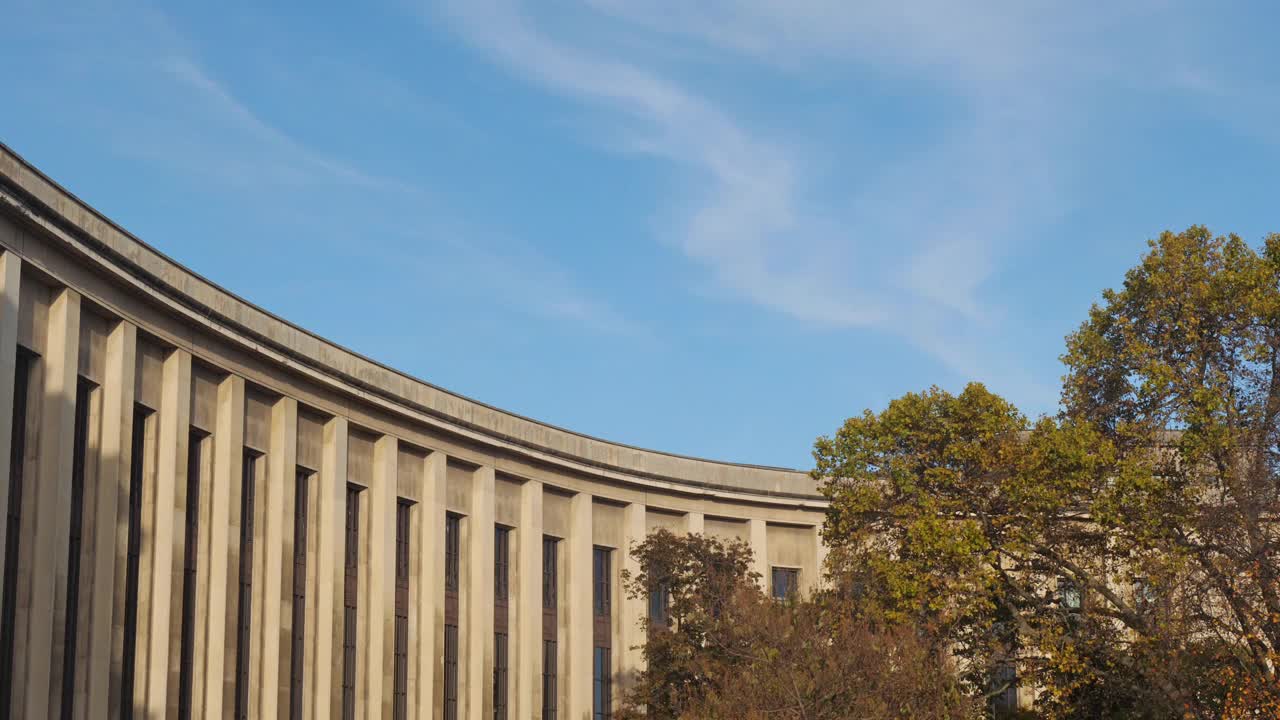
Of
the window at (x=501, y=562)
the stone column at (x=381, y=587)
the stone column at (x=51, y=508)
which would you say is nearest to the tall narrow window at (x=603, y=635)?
the window at (x=501, y=562)

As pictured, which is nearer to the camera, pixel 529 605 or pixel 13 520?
pixel 13 520

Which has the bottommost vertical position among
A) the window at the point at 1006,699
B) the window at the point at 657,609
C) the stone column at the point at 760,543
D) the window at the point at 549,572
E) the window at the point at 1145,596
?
the window at the point at 1006,699

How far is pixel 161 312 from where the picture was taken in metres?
36.5

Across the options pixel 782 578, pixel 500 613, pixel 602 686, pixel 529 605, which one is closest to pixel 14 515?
pixel 500 613

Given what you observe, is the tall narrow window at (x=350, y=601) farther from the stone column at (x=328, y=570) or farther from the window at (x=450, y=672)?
the window at (x=450, y=672)

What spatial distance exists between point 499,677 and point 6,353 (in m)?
24.9

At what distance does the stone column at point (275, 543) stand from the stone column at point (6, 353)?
36.2ft

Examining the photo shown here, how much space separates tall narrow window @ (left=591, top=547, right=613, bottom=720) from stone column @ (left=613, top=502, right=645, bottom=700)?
14.9 inches

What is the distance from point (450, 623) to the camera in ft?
160

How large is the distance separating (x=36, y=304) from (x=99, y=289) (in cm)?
223

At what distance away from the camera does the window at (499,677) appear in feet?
167

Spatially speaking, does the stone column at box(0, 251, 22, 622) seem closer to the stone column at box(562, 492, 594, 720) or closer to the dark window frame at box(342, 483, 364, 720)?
the dark window frame at box(342, 483, 364, 720)

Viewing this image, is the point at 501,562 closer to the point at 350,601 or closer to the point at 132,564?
the point at 350,601

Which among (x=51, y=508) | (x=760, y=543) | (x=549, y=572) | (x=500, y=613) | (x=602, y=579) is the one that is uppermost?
(x=760, y=543)
